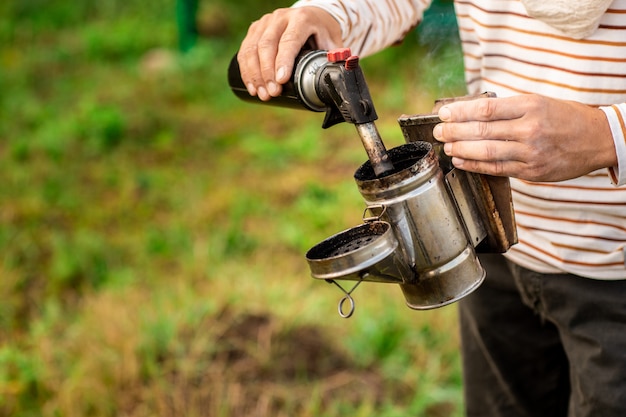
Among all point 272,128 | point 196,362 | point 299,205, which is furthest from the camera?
point 272,128

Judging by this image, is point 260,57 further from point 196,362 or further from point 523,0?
point 196,362

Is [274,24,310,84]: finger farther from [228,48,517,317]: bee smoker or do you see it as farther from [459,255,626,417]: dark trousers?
[459,255,626,417]: dark trousers

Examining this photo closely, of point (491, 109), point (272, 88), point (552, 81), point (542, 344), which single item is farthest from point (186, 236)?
point (491, 109)

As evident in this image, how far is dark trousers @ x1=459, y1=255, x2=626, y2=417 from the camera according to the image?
4.67 ft

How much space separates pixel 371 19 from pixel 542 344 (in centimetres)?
79

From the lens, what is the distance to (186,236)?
439 cm

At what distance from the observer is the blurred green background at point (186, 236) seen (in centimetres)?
286

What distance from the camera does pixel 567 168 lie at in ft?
3.90

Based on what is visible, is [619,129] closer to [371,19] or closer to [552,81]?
[552,81]

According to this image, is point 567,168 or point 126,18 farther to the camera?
point 126,18

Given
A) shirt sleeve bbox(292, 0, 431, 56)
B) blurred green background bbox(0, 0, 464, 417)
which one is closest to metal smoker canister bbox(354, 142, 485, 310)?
shirt sleeve bbox(292, 0, 431, 56)

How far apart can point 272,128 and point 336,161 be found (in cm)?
82

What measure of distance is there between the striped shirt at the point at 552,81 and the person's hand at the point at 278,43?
65mm

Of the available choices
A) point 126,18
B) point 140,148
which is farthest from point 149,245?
point 126,18
